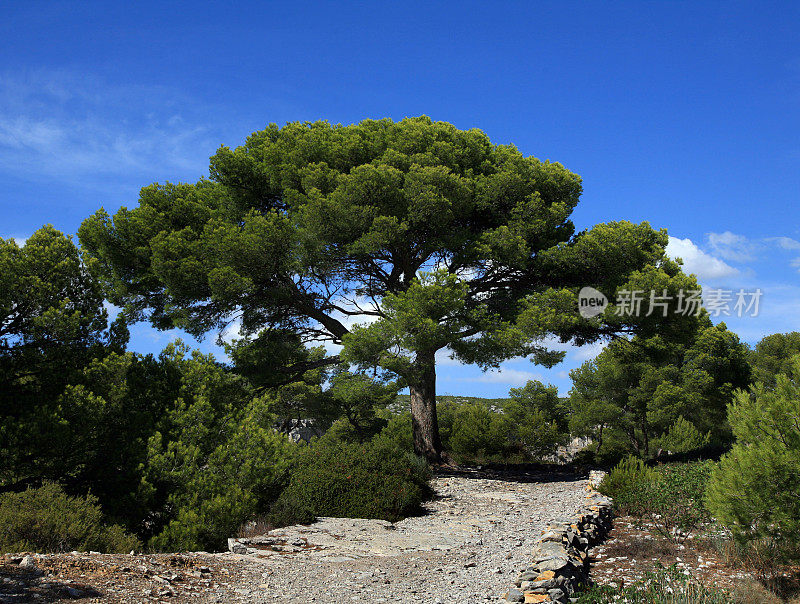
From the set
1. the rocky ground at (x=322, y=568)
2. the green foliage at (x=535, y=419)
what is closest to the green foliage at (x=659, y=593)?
the rocky ground at (x=322, y=568)

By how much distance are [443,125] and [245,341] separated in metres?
9.84

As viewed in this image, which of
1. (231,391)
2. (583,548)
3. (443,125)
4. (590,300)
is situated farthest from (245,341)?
(583,548)

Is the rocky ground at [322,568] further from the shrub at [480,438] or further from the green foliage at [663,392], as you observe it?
the green foliage at [663,392]

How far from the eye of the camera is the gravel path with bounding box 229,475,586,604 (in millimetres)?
6156

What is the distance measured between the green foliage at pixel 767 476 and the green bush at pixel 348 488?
617cm

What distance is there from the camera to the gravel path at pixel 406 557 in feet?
20.2

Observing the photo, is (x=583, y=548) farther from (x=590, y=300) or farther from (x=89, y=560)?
(x=590, y=300)

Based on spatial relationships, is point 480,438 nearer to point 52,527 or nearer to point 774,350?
point 52,527

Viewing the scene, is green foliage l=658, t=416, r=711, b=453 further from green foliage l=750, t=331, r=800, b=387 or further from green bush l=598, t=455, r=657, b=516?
green foliage l=750, t=331, r=800, b=387

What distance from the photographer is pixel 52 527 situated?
731 centimetres

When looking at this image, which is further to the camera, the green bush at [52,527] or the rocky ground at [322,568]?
the green bush at [52,527]

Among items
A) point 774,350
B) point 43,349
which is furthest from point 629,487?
point 774,350

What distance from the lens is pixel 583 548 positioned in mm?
7391

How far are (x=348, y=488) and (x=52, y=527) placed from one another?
518 cm
